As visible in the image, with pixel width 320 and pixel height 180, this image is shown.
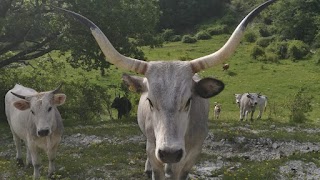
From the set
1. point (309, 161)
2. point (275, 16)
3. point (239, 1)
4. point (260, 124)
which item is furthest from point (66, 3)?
point (239, 1)

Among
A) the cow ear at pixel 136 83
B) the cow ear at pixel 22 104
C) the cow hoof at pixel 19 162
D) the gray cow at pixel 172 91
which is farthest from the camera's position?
the cow hoof at pixel 19 162

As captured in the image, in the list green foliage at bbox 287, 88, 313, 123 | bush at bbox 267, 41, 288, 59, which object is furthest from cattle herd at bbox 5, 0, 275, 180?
bush at bbox 267, 41, 288, 59

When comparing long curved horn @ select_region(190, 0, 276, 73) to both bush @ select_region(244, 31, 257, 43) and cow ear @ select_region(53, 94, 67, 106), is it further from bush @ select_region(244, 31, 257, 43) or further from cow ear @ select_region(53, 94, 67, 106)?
bush @ select_region(244, 31, 257, 43)

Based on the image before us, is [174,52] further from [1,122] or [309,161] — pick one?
[309,161]

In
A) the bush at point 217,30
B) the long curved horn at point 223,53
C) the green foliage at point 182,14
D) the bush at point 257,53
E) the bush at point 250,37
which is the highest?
the green foliage at point 182,14

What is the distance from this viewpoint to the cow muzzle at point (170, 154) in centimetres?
590

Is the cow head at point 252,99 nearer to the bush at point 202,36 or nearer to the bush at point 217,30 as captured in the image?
the bush at point 202,36

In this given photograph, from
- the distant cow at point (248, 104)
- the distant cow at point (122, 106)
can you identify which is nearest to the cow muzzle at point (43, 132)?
the distant cow at point (122, 106)

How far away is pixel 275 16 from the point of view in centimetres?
6072

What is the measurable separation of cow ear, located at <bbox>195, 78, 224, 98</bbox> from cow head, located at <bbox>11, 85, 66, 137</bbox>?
5.30 meters

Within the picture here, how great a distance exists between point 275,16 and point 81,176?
175 feet

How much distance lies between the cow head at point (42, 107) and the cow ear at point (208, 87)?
530cm

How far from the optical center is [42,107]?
11219 mm

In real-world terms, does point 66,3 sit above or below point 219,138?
above
